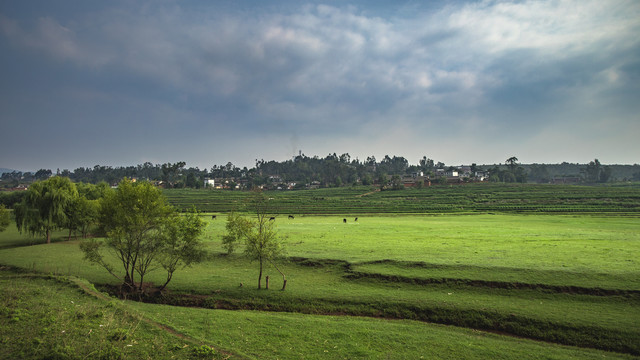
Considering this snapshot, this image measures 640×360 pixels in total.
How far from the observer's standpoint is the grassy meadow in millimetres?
18625

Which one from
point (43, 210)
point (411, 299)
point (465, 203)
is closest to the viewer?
point (411, 299)

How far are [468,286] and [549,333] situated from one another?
22.9 feet

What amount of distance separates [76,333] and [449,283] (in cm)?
2584

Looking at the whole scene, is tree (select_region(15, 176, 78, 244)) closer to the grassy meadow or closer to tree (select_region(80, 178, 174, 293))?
the grassy meadow

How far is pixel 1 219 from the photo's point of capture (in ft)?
168

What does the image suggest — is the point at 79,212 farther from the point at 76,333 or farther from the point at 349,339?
the point at 349,339

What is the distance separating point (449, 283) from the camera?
89.7 feet

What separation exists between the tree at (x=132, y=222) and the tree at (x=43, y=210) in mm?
28385

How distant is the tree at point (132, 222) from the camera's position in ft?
94.7

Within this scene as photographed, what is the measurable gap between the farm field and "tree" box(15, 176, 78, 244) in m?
Answer: 7.37

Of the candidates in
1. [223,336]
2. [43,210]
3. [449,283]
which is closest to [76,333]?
[223,336]

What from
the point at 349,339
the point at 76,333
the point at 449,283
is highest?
the point at 76,333

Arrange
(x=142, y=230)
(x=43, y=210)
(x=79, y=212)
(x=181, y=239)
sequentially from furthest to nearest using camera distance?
(x=79, y=212) → (x=43, y=210) → (x=181, y=239) → (x=142, y=230)

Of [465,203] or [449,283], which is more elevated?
[465,203]
